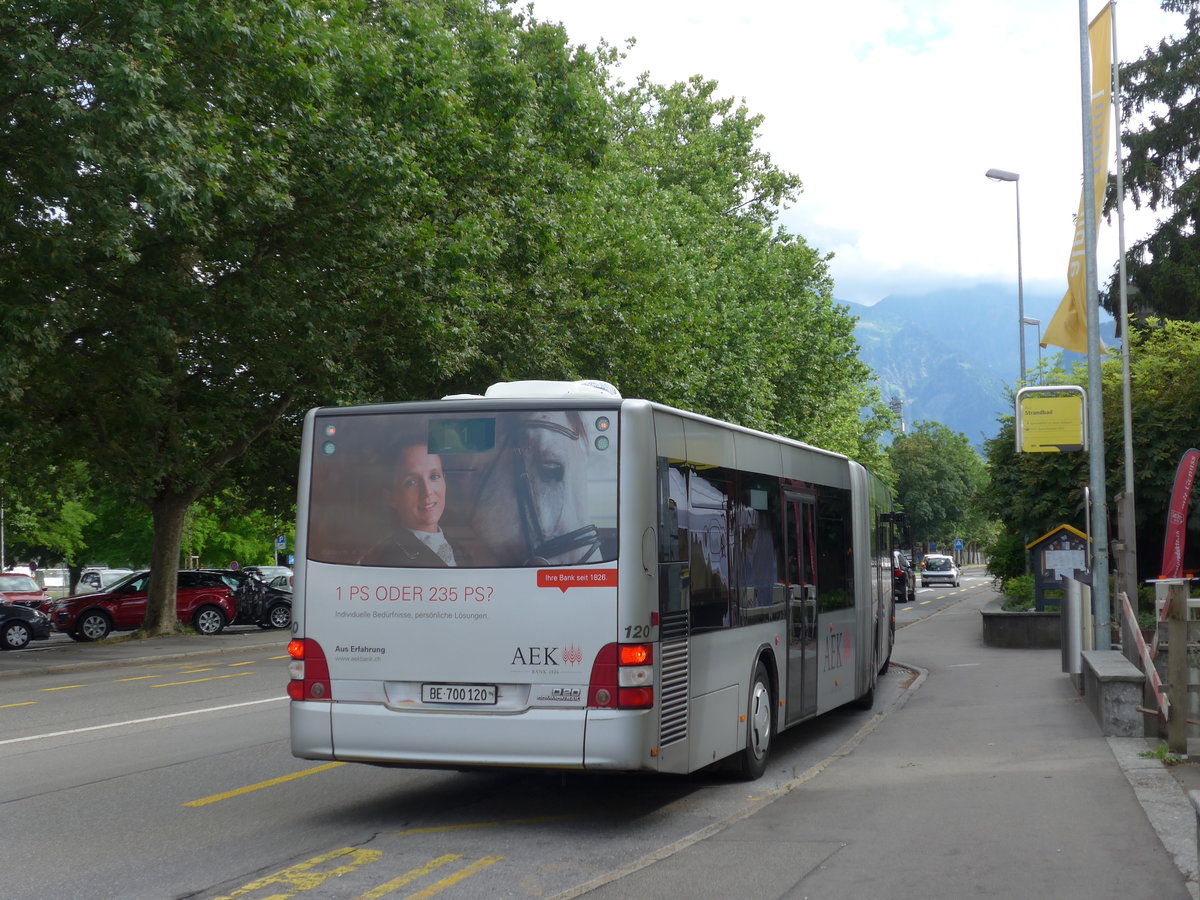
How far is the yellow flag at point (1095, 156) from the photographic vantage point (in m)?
18.1

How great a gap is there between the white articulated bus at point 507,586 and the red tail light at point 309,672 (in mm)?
11

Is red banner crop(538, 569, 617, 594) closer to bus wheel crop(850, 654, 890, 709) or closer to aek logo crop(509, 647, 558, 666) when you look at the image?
aek logo crop(509, 647, 558, 666)

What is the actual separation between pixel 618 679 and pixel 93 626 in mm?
29478

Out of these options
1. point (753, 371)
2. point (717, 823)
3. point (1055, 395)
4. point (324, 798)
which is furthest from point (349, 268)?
point (753, 371)

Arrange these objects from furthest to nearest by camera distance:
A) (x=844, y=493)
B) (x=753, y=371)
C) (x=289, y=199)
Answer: (x=753, y=371) → (x=289, y=199) → (x=844, y=493)

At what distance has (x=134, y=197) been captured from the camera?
18.9 meters

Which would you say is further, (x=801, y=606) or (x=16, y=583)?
(x=16, y=583)

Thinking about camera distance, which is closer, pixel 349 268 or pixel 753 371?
pixel 349 268

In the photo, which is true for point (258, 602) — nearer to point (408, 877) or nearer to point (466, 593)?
point (466, 593)

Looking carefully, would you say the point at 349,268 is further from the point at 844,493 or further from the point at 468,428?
the point at 468,428

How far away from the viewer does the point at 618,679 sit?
800cm

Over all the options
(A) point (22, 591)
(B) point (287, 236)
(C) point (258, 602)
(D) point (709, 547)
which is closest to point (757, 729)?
(D) point (709, 547)

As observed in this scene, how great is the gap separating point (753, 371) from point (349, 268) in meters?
21.0

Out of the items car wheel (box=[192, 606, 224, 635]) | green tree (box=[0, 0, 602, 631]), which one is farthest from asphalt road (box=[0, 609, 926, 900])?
car wheel (box=[192, 606, 224, 635])
